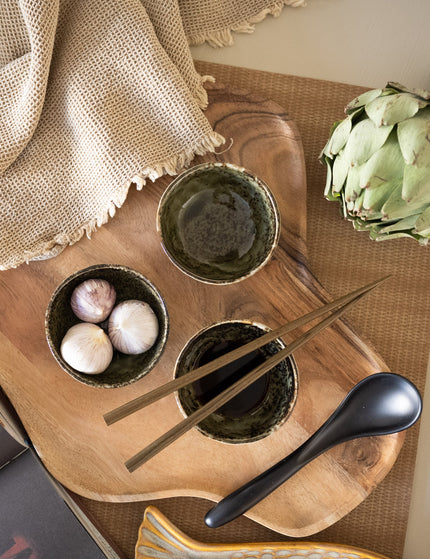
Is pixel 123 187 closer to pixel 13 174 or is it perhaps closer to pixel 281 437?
pixel 13 174

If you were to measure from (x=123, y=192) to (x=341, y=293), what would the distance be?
31 cm

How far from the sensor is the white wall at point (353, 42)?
2.48 ft

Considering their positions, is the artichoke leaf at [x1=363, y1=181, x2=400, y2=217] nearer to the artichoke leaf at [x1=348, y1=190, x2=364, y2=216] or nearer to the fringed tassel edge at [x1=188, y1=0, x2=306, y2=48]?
the artichoke leaf at [x1=348, y1=190, x2=364, y2=216]

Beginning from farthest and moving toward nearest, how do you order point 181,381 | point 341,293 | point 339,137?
point 341,293
point 339,137
point 181,381

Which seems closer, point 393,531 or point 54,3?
point 54,3

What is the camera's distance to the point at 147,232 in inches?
26.5

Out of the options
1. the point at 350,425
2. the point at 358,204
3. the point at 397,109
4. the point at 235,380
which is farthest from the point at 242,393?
the point at 397,109

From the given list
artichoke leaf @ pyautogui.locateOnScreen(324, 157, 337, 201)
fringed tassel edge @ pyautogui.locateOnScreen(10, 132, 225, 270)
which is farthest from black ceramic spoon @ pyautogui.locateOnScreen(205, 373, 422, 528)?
fringed tassel edge @ pyautogui.locateOnScreen(10, 132, 225, 270)

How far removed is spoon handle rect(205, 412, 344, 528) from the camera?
25.7 inches

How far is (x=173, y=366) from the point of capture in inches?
26.1

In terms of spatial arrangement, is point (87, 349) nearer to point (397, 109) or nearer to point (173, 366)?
point (173, 366)

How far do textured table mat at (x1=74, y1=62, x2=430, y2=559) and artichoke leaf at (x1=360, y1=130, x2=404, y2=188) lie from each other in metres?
0.14

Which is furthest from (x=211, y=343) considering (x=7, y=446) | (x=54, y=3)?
(x=54, y=3)

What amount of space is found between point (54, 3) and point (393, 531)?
0.79 meters
